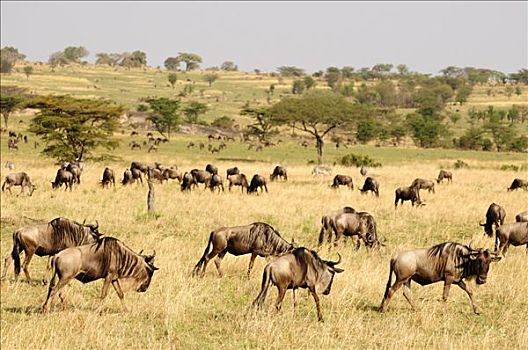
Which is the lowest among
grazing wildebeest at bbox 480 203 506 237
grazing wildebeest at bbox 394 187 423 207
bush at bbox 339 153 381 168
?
bush at bbox 339 153 381 168

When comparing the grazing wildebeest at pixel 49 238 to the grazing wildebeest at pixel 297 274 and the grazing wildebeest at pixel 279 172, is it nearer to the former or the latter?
the grazing wildebeest at pixel 297 274

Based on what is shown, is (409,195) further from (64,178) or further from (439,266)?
(64,178)

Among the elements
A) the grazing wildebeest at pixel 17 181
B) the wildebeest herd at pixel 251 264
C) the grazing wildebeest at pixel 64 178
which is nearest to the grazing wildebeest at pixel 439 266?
the wildebeest herd at pixel 251 264

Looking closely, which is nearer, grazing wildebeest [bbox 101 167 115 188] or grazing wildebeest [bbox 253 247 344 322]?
grazing wildebeest [bbox 253 247 344 322]

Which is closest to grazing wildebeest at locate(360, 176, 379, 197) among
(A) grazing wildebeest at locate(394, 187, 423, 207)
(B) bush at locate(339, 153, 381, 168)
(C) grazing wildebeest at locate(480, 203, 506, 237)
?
(A) grazing wildebeest at locate(394, 187, 423, 207)

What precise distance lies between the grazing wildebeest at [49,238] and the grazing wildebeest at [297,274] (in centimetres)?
373

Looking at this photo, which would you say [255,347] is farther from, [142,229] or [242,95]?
[242,95]

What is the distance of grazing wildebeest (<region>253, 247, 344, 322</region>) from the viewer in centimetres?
855

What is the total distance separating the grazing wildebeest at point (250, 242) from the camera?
10898 millimetres

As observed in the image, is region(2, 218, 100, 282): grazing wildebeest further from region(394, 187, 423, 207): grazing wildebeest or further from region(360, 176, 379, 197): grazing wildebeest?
region(360, 176, 379, 197): grazing wildebeest

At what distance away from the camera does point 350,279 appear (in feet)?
35.9

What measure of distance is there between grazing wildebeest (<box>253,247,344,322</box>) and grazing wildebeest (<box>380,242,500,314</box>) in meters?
1.08

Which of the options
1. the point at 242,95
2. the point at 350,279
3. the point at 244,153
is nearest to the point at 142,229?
the point at 350,279

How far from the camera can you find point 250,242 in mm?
11008
